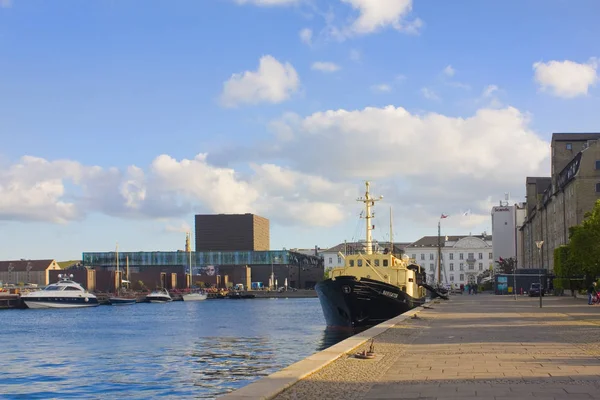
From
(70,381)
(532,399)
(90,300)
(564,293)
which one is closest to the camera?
(532,399)

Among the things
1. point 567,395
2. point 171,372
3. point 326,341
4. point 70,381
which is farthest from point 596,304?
point 567,395

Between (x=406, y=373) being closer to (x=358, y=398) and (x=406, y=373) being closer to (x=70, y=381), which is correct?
(x=358, y=398)

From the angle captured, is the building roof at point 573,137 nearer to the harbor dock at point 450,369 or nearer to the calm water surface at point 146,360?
the calm water surface at point 146,360

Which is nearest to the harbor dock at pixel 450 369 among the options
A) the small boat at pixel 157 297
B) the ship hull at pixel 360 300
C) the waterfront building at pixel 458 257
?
the ship hull at pixel 360 300

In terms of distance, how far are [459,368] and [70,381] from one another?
16779 millimetres

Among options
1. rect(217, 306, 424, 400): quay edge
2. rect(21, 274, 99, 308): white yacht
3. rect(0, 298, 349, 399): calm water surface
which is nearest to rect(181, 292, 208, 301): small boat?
→ rect(21, 274, 99, 308): white yacht

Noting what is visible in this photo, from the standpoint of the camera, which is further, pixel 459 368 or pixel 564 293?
pixel 564 293

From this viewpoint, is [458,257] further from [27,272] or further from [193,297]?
[27,272]

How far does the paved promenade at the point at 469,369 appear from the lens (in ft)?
46.5

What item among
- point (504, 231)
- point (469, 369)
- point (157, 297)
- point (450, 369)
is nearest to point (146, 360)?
point (450, 369)

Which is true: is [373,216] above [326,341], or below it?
above

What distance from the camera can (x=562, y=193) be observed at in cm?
9138

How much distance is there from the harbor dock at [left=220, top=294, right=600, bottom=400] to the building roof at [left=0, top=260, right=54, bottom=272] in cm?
17817

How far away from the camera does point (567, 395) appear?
13461mm
